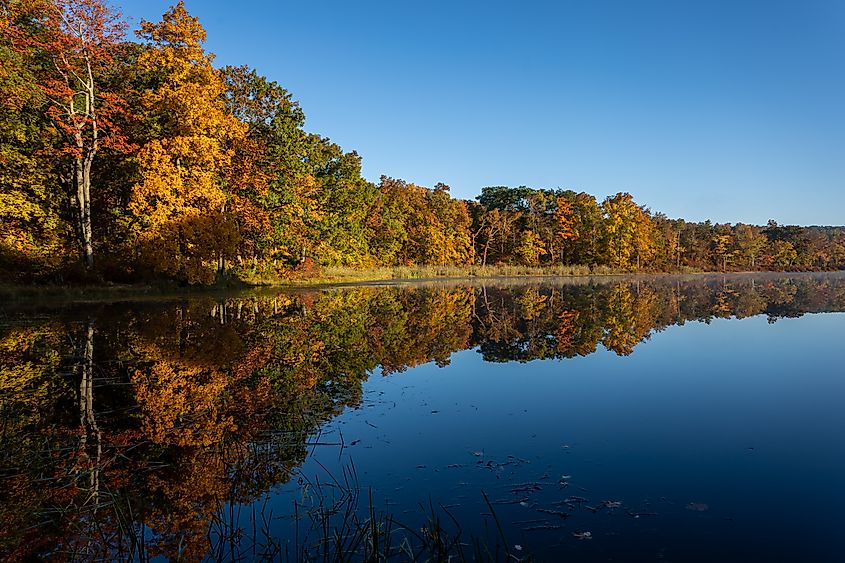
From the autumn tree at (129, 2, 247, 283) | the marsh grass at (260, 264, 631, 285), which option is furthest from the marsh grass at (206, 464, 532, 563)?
the marsh grass at (260, 264, 631, 285)

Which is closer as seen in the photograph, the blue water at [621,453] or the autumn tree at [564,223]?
the blue water at [621,453]

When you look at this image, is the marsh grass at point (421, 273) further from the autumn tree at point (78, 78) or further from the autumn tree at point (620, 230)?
the autumn tree at point (78, 78)

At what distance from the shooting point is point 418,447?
18.2 ft

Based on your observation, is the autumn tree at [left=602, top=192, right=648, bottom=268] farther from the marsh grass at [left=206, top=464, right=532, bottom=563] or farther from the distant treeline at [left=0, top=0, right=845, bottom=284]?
the marsh grass at [left=206, top=464, right=532, bottom=563]

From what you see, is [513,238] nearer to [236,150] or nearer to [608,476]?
[236,150]

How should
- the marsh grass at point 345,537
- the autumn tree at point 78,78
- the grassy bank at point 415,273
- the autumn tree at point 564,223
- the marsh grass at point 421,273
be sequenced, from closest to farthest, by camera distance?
the marsh grass at point 345,537 < the autumn tree at point 78,78 < the grassy bank at point 415,273 < the marsh grass at point 421,273 < the autumn tree at point 564,223

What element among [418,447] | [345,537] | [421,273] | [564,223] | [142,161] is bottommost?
[418,447]

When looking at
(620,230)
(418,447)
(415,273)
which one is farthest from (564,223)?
(418,447)

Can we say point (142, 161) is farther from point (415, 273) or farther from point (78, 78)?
point (415, 273)

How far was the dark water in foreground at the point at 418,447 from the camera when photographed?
3588mm

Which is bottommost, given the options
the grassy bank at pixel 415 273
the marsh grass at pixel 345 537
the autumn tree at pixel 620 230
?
the marsh grass at pixel 345 537

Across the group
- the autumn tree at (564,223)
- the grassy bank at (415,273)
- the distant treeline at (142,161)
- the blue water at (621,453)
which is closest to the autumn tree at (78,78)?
the distant treeline at (142,161)

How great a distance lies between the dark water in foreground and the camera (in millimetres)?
3588

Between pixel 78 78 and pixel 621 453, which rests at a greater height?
pixel 78 78
